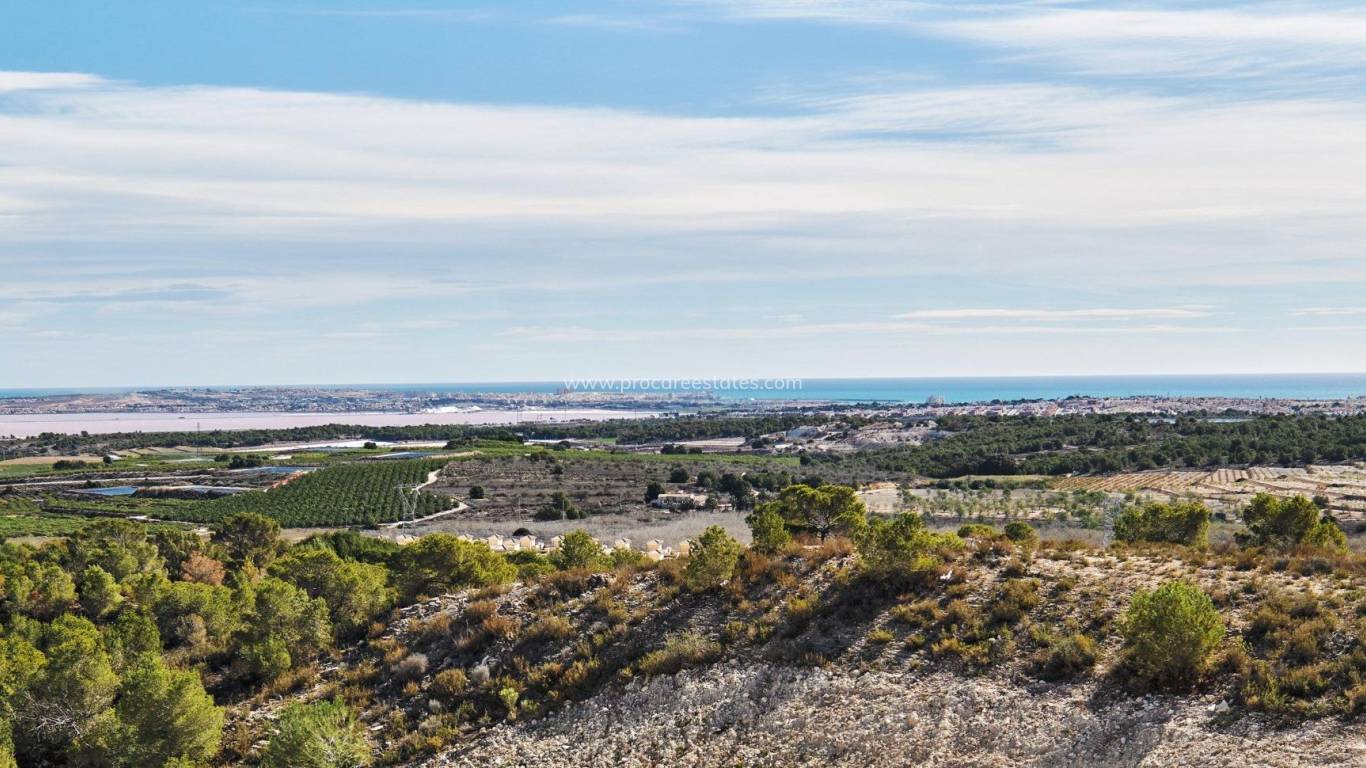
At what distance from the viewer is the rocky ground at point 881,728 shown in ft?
49.3

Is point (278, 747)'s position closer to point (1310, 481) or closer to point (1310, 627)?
point (1310, 627)

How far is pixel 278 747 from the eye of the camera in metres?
17.8

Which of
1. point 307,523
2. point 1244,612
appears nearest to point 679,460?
point 307,523

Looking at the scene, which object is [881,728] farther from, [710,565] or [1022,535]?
[1022,535]

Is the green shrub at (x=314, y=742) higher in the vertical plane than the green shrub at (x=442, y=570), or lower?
lower

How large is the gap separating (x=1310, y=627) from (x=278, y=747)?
1724cm

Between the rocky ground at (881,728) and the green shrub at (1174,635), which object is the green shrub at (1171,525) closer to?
the green shrub at (1174,635)

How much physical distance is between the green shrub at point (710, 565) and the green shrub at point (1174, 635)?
8801 millimetres

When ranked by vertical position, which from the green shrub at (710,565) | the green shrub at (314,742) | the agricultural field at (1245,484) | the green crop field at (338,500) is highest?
the green shrub at (710,565)

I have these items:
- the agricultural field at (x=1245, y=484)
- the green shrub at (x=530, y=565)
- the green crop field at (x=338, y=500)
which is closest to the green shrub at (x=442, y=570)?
the green shrub at (x=530, y=565)

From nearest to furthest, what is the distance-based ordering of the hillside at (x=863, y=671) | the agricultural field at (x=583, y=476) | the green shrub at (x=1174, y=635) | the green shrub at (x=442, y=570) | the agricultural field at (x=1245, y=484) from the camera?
the hillside at (x=863, y=671)
the green shrub at (x=1174, y=635)
the green shrub at (x=442, y=570)
the agricultural field at (x=1245, y=484)
the agricultural field at (x=583, y=476)

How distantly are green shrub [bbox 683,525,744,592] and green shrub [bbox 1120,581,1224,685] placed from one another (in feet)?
28.9

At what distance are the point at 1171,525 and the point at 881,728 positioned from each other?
13590 mm

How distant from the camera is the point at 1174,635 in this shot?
53.9 feet
